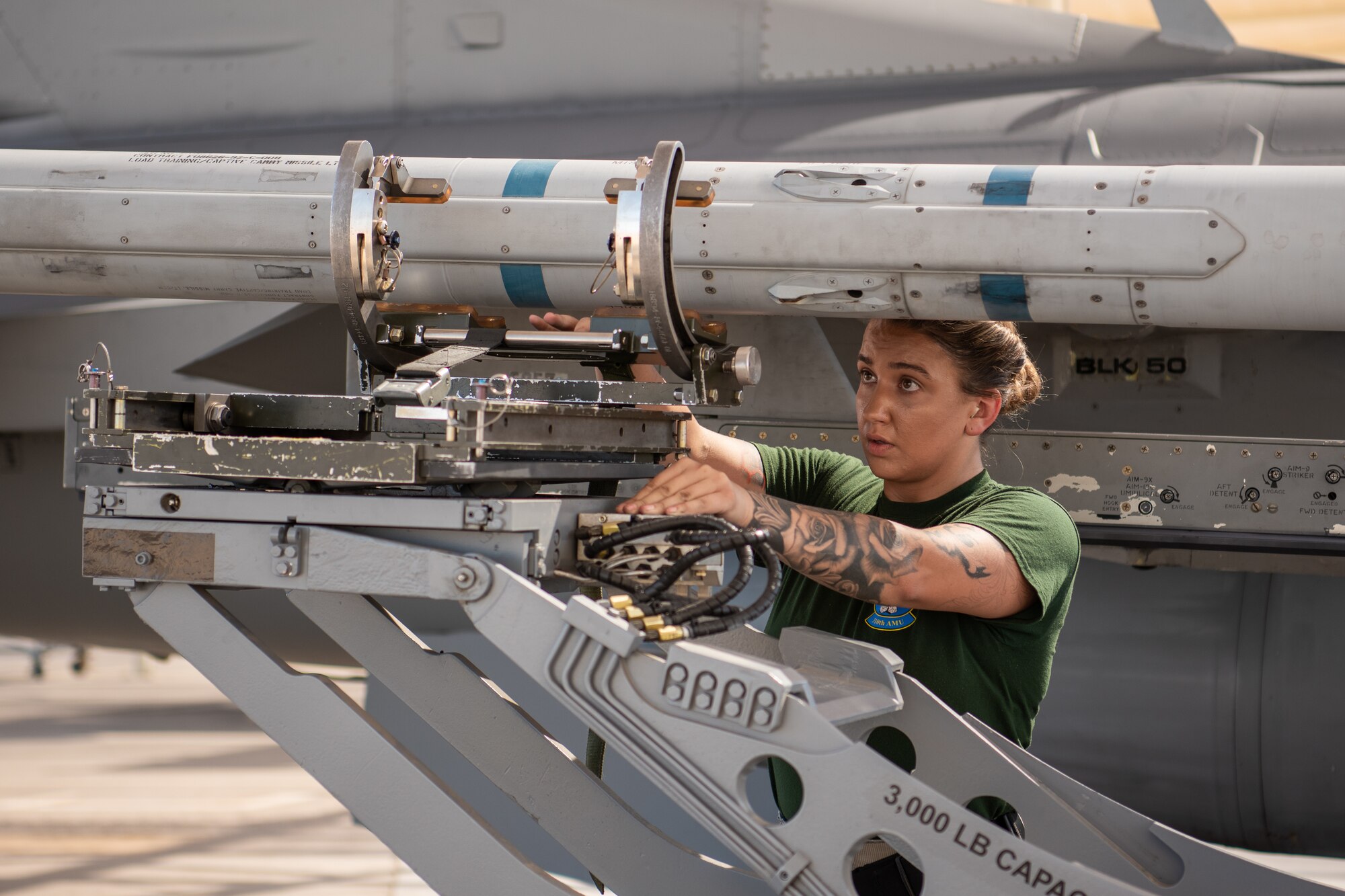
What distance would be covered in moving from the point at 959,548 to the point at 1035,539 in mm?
164

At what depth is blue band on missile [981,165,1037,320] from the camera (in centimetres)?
247

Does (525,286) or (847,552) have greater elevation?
(525,286)

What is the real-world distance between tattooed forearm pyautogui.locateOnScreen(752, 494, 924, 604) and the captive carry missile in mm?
823

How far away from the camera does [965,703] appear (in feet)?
6.24

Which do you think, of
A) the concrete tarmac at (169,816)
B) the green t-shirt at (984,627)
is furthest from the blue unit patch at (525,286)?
the concrete tarmac at (169,816)

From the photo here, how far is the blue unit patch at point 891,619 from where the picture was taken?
1.92 meters

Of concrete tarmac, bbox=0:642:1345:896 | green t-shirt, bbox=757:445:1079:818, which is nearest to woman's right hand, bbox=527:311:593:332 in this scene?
green t-shirt, bbox=757:445:1079:818

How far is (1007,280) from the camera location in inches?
97.3

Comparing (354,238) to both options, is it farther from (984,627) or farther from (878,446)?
(984,627)

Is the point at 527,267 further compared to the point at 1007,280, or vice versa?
the point at 527,267

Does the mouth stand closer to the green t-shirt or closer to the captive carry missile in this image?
the green t-shirt

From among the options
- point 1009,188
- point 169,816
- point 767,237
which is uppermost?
point 1009,188

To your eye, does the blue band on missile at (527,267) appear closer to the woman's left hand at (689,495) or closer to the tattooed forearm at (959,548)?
the woman's left hand at (689,495)

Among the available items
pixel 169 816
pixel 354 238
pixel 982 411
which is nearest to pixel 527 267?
pixel 354 238
